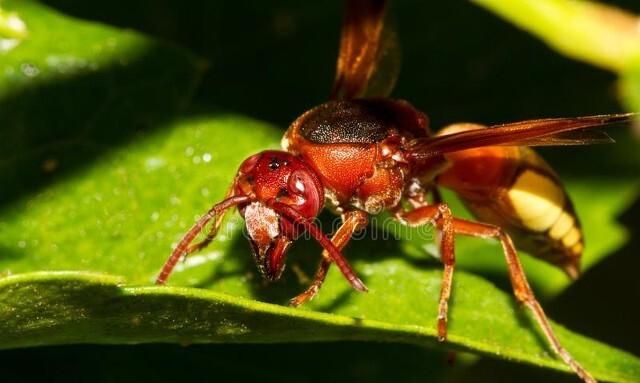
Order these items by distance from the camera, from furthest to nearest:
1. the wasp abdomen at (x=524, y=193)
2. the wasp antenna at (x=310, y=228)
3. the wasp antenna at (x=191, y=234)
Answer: the wasp abdomen at (x=524, y=193) → the wasp antenna at (x=310, y=228) → the wasp antenna at (x=191, y=234)

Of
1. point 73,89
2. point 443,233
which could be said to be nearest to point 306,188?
point 443,233

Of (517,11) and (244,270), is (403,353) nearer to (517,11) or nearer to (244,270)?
(244,270)

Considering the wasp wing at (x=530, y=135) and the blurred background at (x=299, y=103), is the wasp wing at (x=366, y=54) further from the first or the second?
the wasp wing at (x=530, y=135)

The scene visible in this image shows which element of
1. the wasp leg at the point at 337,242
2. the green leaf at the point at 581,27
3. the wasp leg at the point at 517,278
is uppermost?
the green leaf at the point at 581,27

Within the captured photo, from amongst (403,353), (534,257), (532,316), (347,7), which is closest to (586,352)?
(532,316)

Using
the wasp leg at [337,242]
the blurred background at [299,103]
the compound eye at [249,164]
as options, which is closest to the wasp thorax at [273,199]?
the compound eye at [249,164]

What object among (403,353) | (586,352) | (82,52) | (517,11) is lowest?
(403,353)

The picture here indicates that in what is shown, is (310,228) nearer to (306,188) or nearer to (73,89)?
(306,188)
